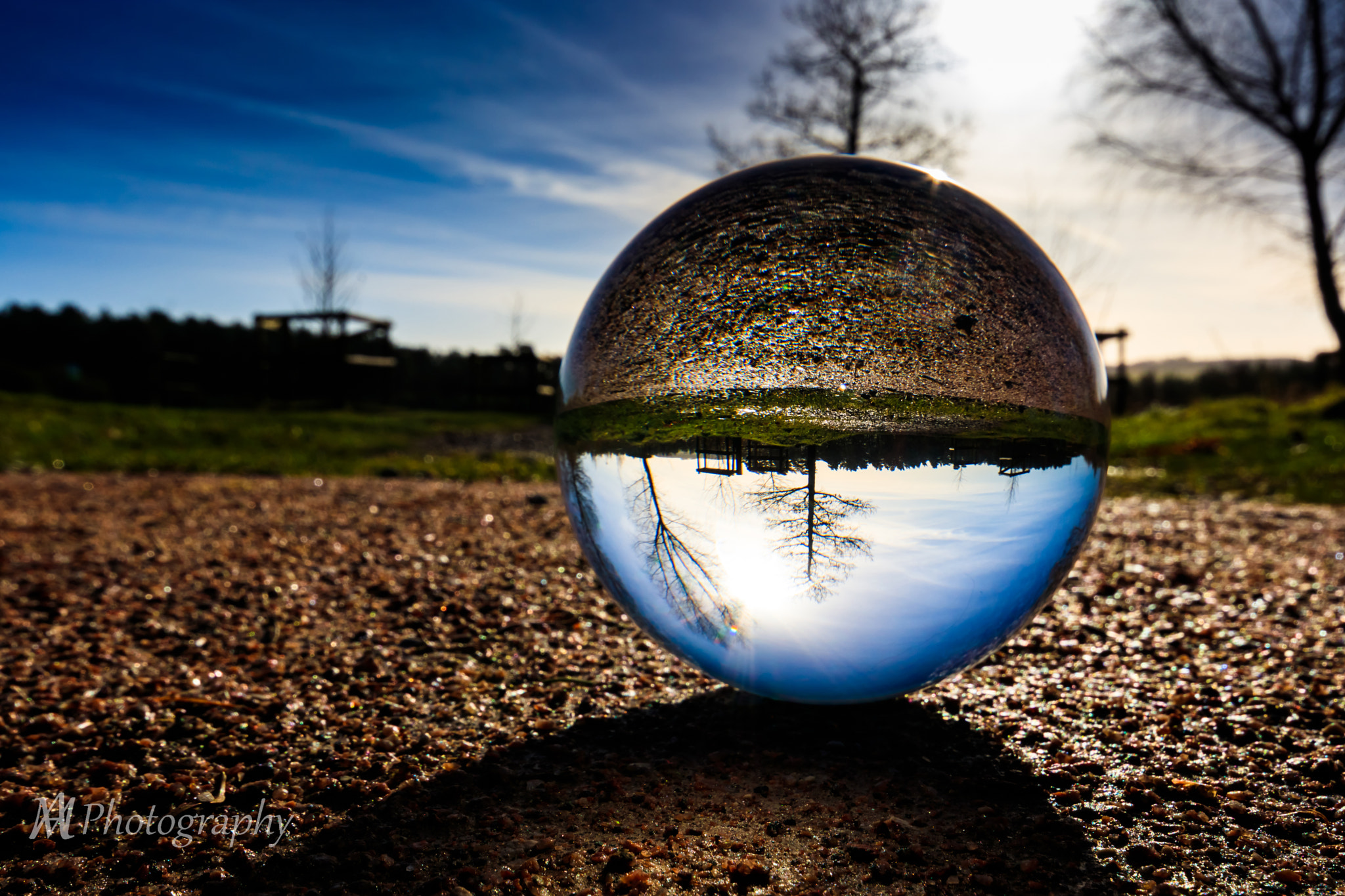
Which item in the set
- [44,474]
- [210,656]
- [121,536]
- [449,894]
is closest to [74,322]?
[44,474]

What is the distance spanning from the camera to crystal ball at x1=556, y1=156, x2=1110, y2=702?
2.42m

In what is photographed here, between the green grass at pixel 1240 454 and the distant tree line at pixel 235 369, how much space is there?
17.0 m

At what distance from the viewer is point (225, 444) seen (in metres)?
13.1

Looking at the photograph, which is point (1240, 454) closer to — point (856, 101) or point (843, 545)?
point (856, 101)

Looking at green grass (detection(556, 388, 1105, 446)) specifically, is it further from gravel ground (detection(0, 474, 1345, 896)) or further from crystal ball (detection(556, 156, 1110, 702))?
gravel ground (detection(0, 474, 1345, 896))

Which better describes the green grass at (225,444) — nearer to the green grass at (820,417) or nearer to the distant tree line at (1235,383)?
the green grass at (820,417)

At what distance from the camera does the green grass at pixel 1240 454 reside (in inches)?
396

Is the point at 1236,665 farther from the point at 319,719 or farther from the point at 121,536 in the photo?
the point at 121,536

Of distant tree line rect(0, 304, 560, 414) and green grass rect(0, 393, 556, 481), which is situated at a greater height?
distant tree line rect(0, 304, 560, 414)

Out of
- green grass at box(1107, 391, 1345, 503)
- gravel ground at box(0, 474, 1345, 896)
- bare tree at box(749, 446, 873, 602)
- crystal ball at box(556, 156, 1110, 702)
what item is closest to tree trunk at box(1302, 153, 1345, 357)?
green grass at box(1107, 391, 1345, 503)

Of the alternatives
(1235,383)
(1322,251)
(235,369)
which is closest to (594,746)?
(1322,251)

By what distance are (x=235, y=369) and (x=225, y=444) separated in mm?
17996

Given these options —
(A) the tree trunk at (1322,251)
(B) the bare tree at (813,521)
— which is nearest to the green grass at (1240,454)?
(A) the tree trunk at (1322,251)

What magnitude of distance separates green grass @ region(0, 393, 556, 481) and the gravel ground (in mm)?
5704
